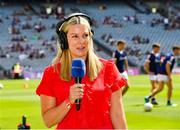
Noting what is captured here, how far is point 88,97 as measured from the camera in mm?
5027

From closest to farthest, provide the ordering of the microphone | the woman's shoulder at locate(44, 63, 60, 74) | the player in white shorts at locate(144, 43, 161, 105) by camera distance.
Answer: the microphone → the woman's shoulder at locate(44, 63, 60, 74) → the player in white shorts at locate(144, 43, 161, 105)

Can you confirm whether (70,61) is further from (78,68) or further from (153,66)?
(153,66)

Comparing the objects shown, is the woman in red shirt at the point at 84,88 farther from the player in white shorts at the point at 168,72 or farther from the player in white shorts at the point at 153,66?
the player in white shorts at the point at 153,66

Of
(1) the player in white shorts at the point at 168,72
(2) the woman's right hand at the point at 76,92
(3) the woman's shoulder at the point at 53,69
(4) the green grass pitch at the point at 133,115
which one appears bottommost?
(4) the green grass pitch at the point at 133,115

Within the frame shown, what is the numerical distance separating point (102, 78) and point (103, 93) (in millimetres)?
153

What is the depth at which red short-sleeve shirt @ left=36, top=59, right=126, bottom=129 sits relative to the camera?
16.4ft

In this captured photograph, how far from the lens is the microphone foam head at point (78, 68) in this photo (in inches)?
191

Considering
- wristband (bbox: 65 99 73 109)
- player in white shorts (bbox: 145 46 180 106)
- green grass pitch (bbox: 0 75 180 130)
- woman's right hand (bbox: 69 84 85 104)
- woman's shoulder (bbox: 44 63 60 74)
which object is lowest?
green grass pitch (bbox: 0 75 180 130)

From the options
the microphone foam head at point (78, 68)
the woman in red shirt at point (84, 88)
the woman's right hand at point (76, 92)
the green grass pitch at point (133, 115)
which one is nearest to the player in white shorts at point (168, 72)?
the green grass pitch at point (133, 115)

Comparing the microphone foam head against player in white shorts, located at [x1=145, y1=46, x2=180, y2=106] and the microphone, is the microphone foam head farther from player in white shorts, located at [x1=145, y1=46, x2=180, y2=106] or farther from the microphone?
player in white shorts, located at [x1=145, y1=46, x2=180, y2=106]

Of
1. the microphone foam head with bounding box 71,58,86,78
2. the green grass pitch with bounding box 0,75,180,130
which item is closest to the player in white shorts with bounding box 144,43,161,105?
the green grass pitch with bounding box 0,75,180,130

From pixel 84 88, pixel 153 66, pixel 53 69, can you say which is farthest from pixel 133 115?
pixel 84 88

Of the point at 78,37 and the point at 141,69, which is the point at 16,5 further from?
the point at 78,37

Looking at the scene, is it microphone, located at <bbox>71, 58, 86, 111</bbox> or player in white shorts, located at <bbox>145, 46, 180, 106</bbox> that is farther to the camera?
player in white shorts, located at <bbox>145, 46, 180, 106</bbox>
